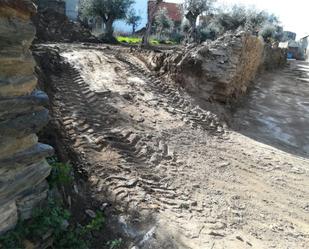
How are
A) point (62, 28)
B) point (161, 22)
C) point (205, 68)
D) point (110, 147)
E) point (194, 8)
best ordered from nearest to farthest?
point (110, 147) < point (205, 68) < point (62, 28) < point (194, 8) < point (161, 22)

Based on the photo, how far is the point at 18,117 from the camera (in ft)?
9.70

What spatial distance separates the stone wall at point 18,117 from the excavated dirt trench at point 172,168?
1.38 meters

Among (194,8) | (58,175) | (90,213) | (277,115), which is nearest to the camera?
(58,175)

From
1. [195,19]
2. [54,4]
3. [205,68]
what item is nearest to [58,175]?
[205,68]

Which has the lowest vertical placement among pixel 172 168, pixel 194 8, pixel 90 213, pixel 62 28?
pixel 172 168

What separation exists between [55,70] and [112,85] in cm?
124

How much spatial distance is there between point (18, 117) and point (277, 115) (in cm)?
1129

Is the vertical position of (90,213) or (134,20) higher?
(134,20)

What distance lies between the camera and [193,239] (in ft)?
13.6

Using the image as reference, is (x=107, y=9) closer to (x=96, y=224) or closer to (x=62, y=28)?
(x=62, y=28)

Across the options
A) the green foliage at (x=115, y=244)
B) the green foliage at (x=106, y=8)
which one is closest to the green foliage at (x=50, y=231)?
the green foliage at (x=115, y=244)

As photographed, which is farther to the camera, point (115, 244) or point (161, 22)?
point (161, 22)

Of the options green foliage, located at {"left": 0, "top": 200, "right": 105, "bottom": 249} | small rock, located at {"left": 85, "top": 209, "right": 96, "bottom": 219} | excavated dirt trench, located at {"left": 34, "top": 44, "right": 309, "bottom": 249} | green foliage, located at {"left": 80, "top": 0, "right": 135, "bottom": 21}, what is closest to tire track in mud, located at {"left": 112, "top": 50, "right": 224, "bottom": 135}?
excavated dirt trench, located at {"left": 34, "top": 44, "right": 309, "bottom": 249}

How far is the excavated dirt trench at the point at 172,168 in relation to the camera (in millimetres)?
4414
